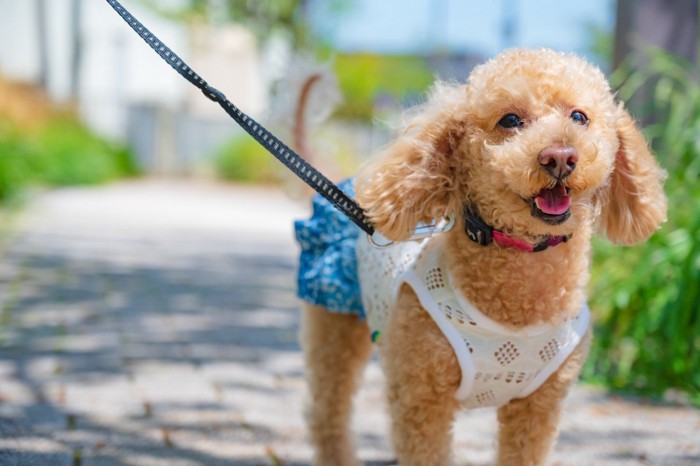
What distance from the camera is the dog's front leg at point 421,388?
2.16m

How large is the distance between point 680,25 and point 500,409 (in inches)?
145

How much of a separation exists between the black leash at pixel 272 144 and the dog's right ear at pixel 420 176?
168 mm

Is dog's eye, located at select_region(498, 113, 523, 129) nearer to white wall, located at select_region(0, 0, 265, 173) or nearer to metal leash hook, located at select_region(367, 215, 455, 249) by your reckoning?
metal leash hook, located at select_region(367, 215, 455, 249)

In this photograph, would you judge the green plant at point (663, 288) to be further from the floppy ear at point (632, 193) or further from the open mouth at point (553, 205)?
the open mouth at point (553, 205)

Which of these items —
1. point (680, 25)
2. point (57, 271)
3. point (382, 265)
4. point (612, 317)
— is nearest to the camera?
point (382, 265)

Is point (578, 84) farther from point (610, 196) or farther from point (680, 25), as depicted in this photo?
point (680, 25)

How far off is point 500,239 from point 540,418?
52 centimetres

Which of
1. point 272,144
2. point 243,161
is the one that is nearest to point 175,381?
point 272,144

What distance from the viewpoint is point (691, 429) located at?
335 cm

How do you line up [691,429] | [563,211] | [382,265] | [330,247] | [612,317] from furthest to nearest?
1. [612,317]
2. [691,429]
3. [330,247]
4. [382,265]
5. [563,211]

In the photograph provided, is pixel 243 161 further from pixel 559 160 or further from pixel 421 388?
pixel 559 160

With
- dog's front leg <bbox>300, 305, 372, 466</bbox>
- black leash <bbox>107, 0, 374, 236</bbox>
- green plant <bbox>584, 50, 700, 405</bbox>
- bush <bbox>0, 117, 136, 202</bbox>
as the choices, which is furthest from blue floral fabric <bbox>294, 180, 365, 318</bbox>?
bush <bbox>0, 117, 136, 202</bbox>

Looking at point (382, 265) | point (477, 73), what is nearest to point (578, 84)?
point (477, 73)

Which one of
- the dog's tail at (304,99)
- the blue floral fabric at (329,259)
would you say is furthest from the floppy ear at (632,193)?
the dog's tail at (304,99)
